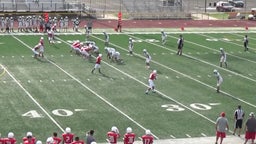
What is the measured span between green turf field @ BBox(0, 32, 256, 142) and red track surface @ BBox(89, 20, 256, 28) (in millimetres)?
10356

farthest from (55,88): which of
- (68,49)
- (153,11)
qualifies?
(153,11)

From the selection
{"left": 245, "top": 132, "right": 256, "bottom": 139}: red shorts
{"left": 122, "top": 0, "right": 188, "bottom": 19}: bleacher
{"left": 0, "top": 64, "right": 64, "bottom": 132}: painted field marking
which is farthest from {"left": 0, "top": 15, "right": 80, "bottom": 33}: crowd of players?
{"left": 245, "top": 132, "right": 256, "bottom": 139}: red shorts

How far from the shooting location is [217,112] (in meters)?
20.6

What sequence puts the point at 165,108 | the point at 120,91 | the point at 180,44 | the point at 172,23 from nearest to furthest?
the point at 165,108 < the point at 120,91 < the point at 180,44 < the point at 172,23

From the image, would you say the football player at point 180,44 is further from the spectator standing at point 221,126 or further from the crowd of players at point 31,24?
the spectator standing at point 221,126

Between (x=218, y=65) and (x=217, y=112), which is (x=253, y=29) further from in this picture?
(x=217, y=112)

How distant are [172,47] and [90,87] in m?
11.4

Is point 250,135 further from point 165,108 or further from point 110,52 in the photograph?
point 110,52

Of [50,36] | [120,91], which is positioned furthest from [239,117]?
[50,36]

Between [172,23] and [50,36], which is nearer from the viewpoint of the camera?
[50,36]

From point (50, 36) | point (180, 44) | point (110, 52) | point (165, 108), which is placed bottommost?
point (165, 108)

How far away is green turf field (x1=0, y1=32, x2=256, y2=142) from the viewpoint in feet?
61.6

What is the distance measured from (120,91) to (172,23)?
80.6 ft

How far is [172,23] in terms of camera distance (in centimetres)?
4675
